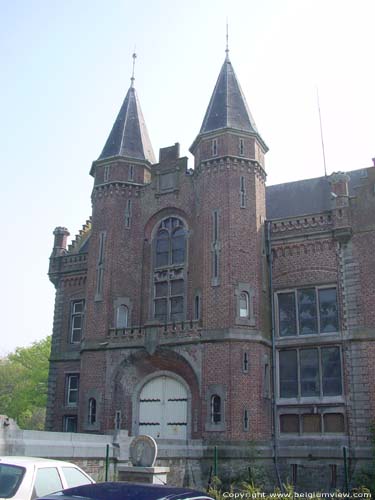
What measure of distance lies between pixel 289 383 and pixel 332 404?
6.75ft

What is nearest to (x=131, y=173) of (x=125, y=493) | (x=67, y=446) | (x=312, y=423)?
(x=312, y=423)

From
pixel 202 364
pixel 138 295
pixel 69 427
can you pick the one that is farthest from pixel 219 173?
pixel 69 427

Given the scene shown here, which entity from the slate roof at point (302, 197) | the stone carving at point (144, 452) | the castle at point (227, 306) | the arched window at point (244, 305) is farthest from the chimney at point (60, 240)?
the stone carving at point (144, 452)

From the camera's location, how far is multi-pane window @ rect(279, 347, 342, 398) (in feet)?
78.0

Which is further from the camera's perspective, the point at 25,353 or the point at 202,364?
the point at 25,353

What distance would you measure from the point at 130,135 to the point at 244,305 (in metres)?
11.7

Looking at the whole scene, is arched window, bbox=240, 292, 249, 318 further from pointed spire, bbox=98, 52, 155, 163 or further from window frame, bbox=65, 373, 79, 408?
window frame, bbox=65, 373, 79, 408

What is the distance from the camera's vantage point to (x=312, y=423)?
2375cm

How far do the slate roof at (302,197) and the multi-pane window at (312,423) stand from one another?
9.46m

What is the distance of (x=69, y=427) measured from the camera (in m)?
29.2

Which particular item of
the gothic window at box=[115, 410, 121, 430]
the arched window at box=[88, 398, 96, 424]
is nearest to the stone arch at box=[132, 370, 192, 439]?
the gothic window at box=[115, 410, 121, 430]

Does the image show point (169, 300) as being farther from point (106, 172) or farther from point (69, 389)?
point (69, 389)

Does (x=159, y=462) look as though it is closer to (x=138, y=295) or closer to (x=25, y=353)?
(x=138, y=295)

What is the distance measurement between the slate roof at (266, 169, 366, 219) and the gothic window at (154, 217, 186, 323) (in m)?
5.08
